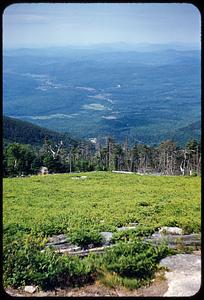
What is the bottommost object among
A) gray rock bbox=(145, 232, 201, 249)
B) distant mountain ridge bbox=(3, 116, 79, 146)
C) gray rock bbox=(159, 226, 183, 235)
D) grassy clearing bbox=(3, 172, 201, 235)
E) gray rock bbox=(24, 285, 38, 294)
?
gray rock bbox=(24, 285, 38, 294)

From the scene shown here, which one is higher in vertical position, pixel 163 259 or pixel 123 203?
pixel 123 203

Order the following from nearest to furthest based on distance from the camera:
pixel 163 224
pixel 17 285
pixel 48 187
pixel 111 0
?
pixel 111 0
pixel 17 285
pixel 163 224
pixel 48 187

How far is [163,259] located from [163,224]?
295 mm

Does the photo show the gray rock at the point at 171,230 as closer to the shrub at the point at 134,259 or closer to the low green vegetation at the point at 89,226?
the low green vegetation at the point at 89,226

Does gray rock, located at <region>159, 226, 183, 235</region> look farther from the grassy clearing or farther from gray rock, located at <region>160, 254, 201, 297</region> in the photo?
gray rock, located at <region>160, 254, 201, 297</region>

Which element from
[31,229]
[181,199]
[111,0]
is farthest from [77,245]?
[111,0]

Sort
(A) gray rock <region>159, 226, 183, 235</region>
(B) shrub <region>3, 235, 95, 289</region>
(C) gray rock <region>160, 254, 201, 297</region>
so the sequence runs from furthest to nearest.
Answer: (A) gray rock <region>159, 226, 183, 235</region>, (B) shrub <region>3, 235, 95, 289</region>, (C) gray rock <region>160, 254, 201, 297</region>

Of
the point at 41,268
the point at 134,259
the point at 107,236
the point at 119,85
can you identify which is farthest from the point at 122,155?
the point at 41,268

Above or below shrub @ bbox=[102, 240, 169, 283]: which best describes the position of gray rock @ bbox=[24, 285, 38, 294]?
below

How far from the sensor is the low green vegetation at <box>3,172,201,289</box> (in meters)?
2.91

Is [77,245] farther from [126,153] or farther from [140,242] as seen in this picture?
[126,153]

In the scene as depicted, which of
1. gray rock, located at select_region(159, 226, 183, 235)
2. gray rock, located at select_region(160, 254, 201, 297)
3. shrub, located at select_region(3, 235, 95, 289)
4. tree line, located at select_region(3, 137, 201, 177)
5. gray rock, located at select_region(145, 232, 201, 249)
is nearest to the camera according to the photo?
gray rock, located at select_region(160, 254, 201, 297)

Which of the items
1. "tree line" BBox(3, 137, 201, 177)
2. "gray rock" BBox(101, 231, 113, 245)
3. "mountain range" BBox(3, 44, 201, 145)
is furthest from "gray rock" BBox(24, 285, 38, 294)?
"tree line" BBox(3, 137, 201, 177)

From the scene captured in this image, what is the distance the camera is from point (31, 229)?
3.16 meters
